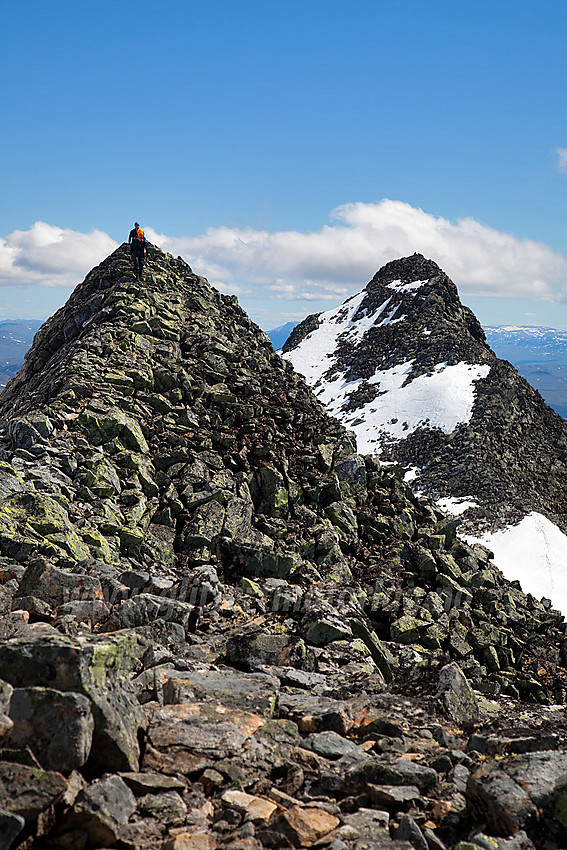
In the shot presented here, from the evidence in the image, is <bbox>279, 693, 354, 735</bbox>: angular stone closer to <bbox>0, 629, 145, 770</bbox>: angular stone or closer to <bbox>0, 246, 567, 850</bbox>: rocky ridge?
<bbox>0, 246, 567, 850</bbox>: rocky ridge

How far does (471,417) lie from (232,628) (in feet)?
187

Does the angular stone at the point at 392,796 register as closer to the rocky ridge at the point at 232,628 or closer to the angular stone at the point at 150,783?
the rocky ridge at the point at 232,628

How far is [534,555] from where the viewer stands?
136 ft

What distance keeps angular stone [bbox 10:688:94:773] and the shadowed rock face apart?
4474cm

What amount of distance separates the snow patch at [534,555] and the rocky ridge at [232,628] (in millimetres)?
14268

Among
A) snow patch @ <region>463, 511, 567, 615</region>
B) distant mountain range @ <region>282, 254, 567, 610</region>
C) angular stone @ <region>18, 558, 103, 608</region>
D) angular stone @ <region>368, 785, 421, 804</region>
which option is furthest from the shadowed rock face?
angular stone @ <region>368, 785, 421, 804</region>

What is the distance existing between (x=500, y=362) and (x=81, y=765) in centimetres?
7911

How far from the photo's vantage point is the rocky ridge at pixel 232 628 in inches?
250

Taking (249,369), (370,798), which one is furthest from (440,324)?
(370,798)

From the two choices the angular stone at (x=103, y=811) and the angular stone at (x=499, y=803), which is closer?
the angular stone at (x=103, y=811)

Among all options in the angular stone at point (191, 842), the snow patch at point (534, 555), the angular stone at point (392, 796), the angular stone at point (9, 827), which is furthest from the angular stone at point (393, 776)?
the snow patch at point (534, 555)

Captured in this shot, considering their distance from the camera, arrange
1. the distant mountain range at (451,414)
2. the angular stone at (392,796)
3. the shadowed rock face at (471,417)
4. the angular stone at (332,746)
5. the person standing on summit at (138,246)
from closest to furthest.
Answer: the angular stone at (392,796), the angular stone at (332,746), the person standing on summit at (138,246), the distant mountain range at (451,414), the shadowed rock face at (471,417)

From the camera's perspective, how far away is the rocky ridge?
634 centimetres

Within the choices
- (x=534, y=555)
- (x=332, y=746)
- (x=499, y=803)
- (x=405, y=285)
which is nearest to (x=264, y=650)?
(x=332, y=746)
